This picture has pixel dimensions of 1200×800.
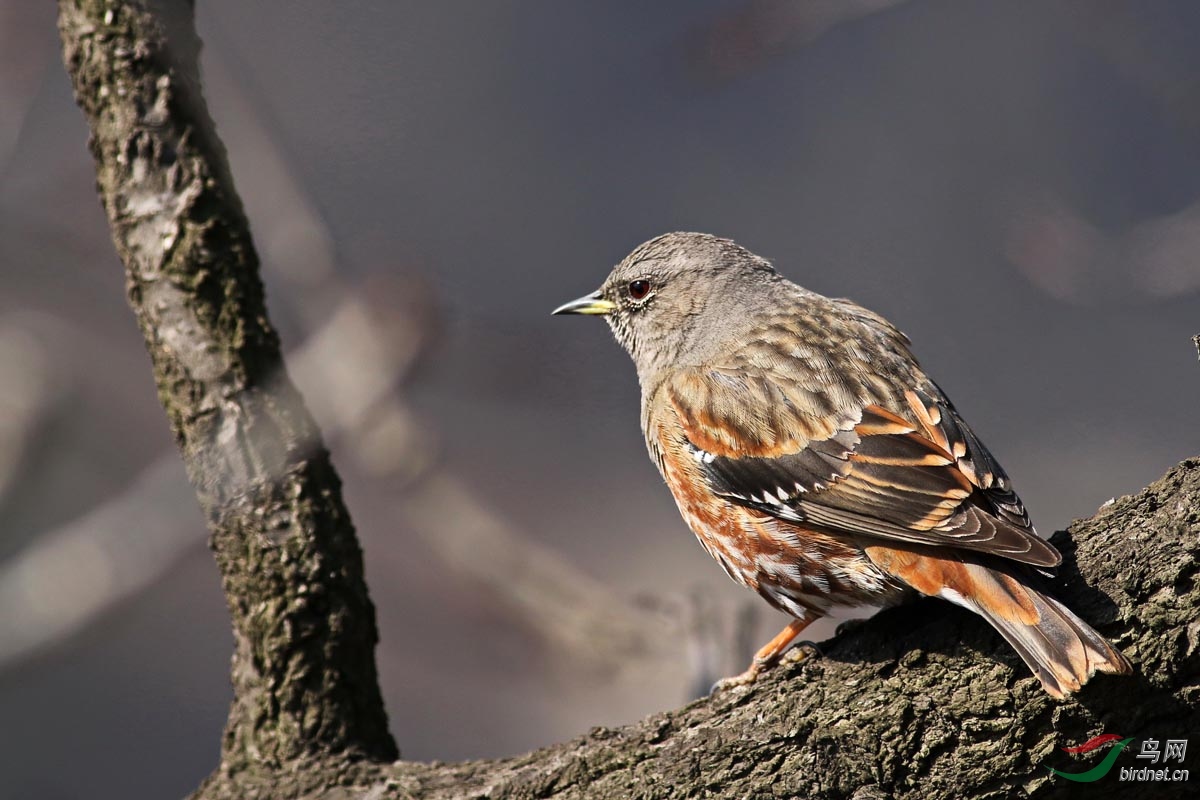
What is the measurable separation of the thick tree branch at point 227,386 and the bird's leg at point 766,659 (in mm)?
1273

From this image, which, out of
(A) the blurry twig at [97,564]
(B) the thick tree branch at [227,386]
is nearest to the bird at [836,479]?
(B) the thick tree branch at [227,386]

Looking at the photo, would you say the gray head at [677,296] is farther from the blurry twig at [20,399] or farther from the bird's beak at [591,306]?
the blurry twig at [20,399]

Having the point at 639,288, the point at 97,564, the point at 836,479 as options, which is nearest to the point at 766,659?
the point at 836,479

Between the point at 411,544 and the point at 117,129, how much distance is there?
18.7 feet

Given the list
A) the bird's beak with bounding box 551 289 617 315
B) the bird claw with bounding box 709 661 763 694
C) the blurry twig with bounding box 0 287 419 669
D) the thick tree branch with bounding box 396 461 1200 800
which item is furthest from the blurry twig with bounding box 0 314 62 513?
the bird claw with bounding box 709 661 763 694

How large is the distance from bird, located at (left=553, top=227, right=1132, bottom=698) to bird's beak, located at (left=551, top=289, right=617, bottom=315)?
20.2 inches

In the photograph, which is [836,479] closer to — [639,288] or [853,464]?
[853,464]

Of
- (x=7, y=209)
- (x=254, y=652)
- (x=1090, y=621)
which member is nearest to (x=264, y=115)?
(x=7, y=209)

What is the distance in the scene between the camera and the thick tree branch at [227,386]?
159 inches

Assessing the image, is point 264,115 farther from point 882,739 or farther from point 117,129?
point 882,739

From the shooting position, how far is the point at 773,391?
447 cm

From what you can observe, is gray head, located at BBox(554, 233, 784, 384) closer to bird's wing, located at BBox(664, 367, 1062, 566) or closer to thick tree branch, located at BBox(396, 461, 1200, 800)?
bird's wing, located at BBox(664, 367, 1062, 566)

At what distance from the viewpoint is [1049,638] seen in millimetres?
3170

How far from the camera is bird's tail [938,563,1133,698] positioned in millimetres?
3107
